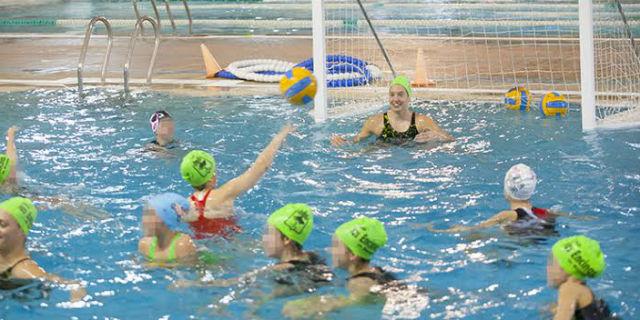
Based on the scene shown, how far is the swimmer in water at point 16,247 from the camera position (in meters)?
6.42

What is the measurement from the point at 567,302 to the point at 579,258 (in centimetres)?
25

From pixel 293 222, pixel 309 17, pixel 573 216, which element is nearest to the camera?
pixel 293 222

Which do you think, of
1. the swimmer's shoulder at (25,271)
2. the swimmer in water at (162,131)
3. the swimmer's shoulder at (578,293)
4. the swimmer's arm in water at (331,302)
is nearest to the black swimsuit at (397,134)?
the swimmer in water at (162,131)

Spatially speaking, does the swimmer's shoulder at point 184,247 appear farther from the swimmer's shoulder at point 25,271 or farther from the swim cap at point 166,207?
the swimmer's shoulder at point 25,271

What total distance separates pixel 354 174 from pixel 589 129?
2890mm

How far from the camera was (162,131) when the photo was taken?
1034 centimetres

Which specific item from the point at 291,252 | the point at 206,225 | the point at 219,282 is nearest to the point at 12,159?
the point at 206,225

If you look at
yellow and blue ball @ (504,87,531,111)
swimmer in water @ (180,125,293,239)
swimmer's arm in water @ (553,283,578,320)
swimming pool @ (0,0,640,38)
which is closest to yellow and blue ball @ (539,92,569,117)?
yellow and blue ball @ (504,87,531,111)

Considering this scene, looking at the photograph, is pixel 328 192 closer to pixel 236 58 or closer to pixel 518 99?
pixel 518 99

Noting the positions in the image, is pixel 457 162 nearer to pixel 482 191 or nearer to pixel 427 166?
pixel 427 166

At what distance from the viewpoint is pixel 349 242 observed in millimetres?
6152

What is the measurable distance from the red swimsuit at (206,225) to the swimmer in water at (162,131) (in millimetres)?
2852

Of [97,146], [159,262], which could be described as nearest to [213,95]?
[97,146]

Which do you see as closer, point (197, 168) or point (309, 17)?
point (197, 168)
